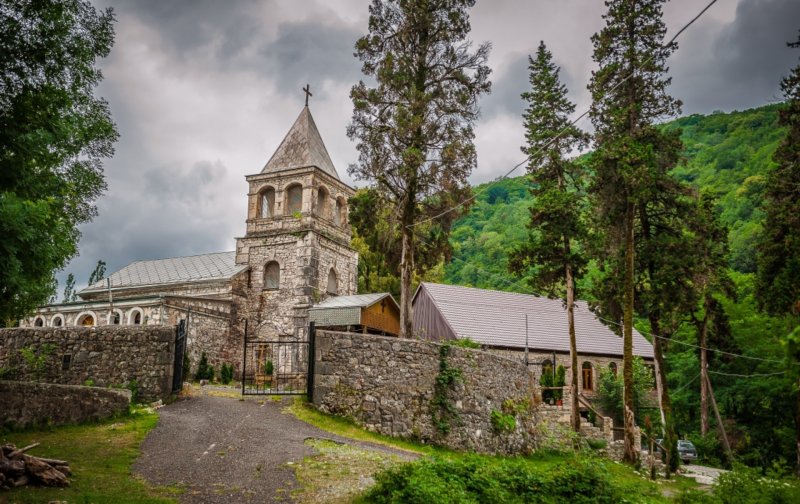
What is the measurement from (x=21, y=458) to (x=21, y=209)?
128 inches

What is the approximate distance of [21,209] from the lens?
24.8 feet

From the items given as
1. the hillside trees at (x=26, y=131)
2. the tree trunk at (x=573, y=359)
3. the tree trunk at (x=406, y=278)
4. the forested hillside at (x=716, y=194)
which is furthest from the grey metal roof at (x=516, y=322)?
the hillside trees at (x=26, y=131)

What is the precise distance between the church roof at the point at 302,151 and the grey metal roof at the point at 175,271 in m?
5.50

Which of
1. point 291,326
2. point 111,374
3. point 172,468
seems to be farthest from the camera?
point 291,326

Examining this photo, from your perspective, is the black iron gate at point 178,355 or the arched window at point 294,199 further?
the arched window at point 294,199

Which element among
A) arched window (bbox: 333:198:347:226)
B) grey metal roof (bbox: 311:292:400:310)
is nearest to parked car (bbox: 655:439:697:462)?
grey metal roof (bbox: 311:292:400:310)

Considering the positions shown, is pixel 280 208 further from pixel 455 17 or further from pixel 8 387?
pixel 8 387

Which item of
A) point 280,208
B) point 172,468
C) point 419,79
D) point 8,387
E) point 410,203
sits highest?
point 419,79

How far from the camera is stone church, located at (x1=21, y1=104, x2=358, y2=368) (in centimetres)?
2636

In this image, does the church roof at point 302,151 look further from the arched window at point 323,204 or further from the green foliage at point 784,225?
the green foliage at point 784,225

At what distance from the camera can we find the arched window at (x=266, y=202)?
30391 millimetres

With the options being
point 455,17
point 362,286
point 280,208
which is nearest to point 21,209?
point 455,17

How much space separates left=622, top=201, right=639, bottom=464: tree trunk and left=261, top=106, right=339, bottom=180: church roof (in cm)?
1613

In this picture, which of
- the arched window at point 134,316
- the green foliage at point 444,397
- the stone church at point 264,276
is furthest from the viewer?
the stone church at point 264,276
